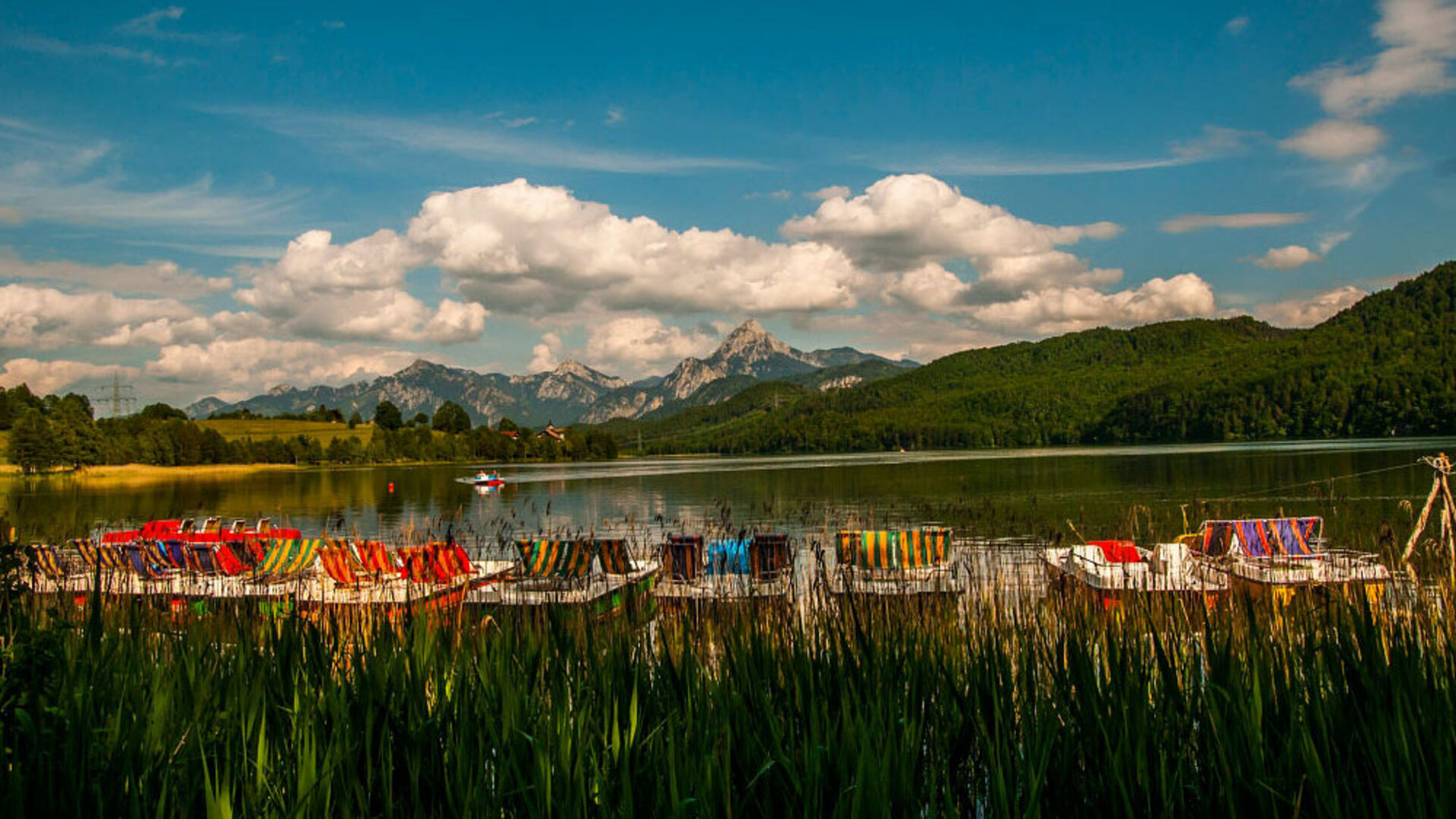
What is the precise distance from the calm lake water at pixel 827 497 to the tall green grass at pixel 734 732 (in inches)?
189

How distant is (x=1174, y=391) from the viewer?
421 feet

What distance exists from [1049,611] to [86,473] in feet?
303

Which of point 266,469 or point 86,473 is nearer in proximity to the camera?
point 86,473

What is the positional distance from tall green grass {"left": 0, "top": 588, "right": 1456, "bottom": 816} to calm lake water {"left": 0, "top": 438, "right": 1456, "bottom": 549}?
15.8ft

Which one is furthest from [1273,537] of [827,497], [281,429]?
Answer: [281,429]

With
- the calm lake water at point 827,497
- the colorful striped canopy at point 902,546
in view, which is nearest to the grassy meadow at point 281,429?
the calm lake water at point 827,497

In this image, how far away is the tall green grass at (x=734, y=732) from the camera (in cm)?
257

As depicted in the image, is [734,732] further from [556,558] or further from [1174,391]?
[1174,391]

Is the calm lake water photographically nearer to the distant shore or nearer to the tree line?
the distant shore

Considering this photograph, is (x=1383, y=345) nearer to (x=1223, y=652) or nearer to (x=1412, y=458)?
(x=1412, y=458)

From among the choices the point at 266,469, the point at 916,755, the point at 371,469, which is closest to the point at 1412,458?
the point at 916,755

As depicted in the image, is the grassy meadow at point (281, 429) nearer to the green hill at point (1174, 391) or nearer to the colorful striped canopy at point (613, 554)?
the green hill at point (1174, 391)

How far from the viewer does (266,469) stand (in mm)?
97312

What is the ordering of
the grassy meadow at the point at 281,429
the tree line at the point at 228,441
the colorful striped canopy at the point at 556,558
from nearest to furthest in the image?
the colorful striped canopy at the point at 556,558 < the tree line at the point at 228,441 < the grassy meadow at the point at 281,429
